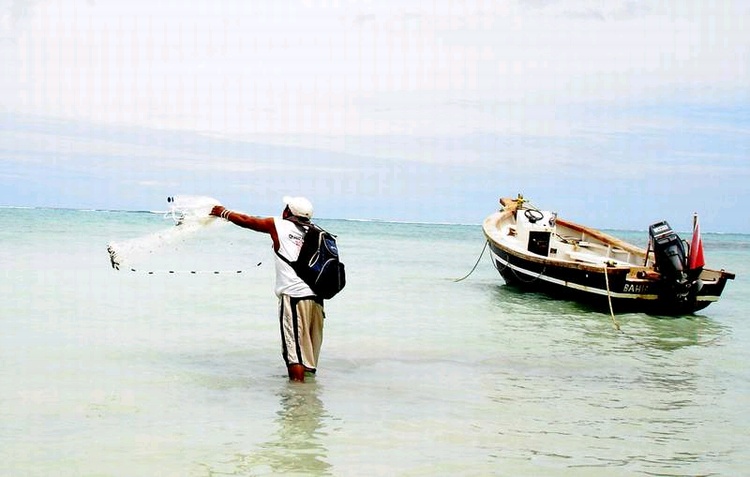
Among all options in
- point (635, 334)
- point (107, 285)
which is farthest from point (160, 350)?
point (107, 285)

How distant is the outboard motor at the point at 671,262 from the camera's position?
45.2 feet

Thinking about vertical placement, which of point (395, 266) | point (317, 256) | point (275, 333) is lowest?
point (395, 266)

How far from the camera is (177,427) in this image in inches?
246

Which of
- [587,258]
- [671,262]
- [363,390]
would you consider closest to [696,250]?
[671,262]

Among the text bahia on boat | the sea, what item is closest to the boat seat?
the text bahia on boat

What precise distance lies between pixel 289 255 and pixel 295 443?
1632 millimetres

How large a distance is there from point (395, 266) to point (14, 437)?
21.4m

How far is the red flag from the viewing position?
1325 centimetres

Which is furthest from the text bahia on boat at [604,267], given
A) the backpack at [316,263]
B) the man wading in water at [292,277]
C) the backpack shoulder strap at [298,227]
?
the backpack shoulder strap at [298,227]

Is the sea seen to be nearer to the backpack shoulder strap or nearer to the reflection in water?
the reflection in water

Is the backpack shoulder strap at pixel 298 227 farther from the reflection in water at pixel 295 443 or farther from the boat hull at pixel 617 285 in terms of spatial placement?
the boat hull at pixel 617 285

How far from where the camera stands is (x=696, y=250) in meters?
13.5

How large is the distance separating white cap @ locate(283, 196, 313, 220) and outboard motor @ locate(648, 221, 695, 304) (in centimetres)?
810

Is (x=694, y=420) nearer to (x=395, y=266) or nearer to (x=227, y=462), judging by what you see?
(x=227, y=462)
